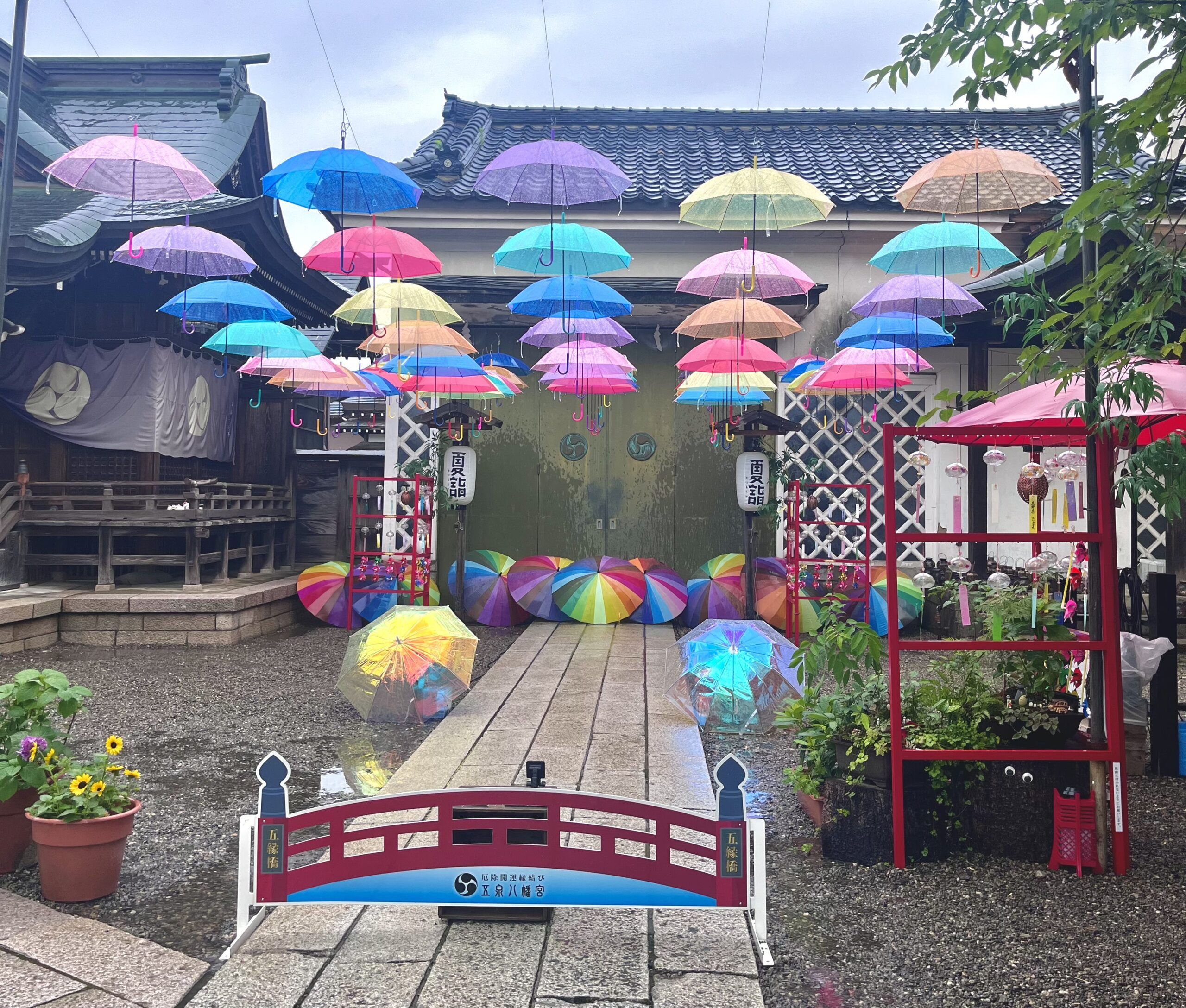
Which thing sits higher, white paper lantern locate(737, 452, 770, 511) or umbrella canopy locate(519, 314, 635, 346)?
umbrella canopy locate(519, 314, 635, 346)

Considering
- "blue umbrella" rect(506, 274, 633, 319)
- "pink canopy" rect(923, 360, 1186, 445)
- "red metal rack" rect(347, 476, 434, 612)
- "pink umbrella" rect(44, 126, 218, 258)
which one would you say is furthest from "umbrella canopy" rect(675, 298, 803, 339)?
"pink canopy" rect(923, 360, 1186, 445)

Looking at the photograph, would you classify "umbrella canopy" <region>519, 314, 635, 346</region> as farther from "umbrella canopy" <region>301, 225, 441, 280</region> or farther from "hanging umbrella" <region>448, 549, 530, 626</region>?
"hanging umbrella" <region>448, 549, 530, 626</region>

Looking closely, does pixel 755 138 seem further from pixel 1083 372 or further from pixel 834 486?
pixel 1083 372

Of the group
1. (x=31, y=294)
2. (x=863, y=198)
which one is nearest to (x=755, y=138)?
(x=863, y=198)

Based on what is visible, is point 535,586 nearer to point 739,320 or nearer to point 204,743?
point 739,320

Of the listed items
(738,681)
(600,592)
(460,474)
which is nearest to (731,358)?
(600,592)

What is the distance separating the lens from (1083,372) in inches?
159

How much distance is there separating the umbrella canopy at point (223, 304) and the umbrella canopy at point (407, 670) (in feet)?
14.6

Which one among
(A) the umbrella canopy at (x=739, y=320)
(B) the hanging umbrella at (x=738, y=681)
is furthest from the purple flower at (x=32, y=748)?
(A) the umbrella canopy at (x=739, y=320)

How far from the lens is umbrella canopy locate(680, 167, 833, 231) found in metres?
8.48

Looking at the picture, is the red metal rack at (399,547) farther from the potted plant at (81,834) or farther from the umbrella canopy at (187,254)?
the potted plant at (81,834)

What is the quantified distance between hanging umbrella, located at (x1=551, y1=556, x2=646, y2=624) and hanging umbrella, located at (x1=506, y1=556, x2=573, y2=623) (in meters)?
0.14

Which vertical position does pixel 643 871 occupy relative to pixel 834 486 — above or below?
below

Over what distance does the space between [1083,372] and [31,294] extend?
1203cm
